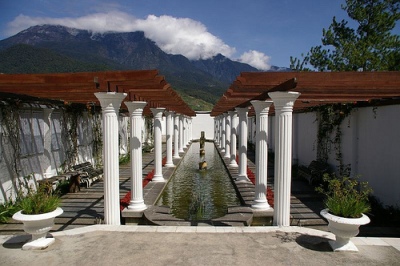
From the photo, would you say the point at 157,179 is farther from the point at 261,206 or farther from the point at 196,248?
the point at 196,248

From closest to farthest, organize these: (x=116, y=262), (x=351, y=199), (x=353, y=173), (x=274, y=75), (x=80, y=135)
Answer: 1. (x=116, y=262)
2. (x=351, y=199)
3. (x=274, y=75)
4. (x=353, y=173)
5. (x=80, y=135)

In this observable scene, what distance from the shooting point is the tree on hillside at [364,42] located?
13.7 meters

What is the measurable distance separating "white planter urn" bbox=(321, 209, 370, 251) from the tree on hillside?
10.5 m

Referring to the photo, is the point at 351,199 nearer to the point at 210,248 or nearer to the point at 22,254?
the point at 210,248

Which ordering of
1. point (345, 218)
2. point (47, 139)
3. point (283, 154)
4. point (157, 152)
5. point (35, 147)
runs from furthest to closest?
point (157, 152) < point (47, 139) < point (35, 147) < point (283, 154) < point (345, 218)

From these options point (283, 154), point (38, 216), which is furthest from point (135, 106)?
point (283, 154)

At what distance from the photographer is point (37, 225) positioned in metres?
5.37

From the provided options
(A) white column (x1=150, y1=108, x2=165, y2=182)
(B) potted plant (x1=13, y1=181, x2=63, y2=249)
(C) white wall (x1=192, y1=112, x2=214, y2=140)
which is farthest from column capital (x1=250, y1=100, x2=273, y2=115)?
(C) white wall (x1=192, y1=112, x2=214, y2=140)

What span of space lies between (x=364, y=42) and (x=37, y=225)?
48.1 ft

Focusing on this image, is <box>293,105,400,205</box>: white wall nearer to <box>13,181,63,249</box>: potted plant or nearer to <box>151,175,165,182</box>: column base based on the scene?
<box>151,175,165,182</box>: column base

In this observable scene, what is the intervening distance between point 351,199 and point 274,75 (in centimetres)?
253

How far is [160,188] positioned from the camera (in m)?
10.9

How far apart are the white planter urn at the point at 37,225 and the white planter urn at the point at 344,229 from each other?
4686 millimetres

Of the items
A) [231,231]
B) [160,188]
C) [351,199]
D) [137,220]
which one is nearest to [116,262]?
[231,231]
